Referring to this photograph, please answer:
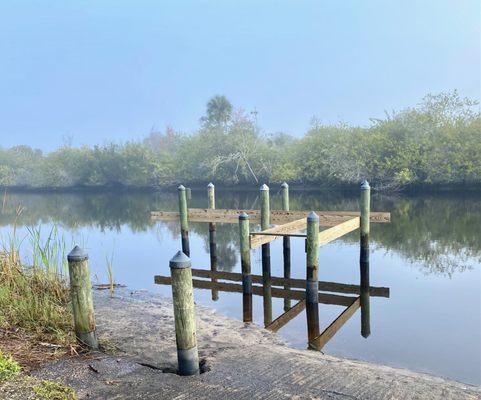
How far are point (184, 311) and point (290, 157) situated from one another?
102ft

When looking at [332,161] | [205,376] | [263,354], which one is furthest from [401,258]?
[332,161]

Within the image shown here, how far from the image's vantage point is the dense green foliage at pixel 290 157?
2823 cm

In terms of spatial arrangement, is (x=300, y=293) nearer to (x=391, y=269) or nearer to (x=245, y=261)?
(x=245, y=261)

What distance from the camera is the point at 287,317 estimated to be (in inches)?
320

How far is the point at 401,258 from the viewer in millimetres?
12906

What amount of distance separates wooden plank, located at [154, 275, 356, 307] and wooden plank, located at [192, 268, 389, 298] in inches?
18.7

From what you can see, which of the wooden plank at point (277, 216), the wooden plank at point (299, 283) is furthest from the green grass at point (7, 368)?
the wooden plank at point (277, 216)

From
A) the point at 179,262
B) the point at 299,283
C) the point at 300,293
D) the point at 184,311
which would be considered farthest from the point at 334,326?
the point at 179,262

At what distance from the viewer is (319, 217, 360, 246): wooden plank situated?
835 centimetres

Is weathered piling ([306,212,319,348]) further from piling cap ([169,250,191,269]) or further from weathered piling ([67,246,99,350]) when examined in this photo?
piling cap ([169,250,191,269])

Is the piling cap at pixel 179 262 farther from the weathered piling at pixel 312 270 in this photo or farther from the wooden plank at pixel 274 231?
the wooden plank at pixel 274 231

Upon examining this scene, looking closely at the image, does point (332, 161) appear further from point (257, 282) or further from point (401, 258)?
point (257, 282)

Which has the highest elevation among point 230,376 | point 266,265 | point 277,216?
point 277,216

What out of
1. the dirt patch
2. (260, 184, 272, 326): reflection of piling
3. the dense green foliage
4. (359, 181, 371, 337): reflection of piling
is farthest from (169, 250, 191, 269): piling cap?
the dense green foliage
